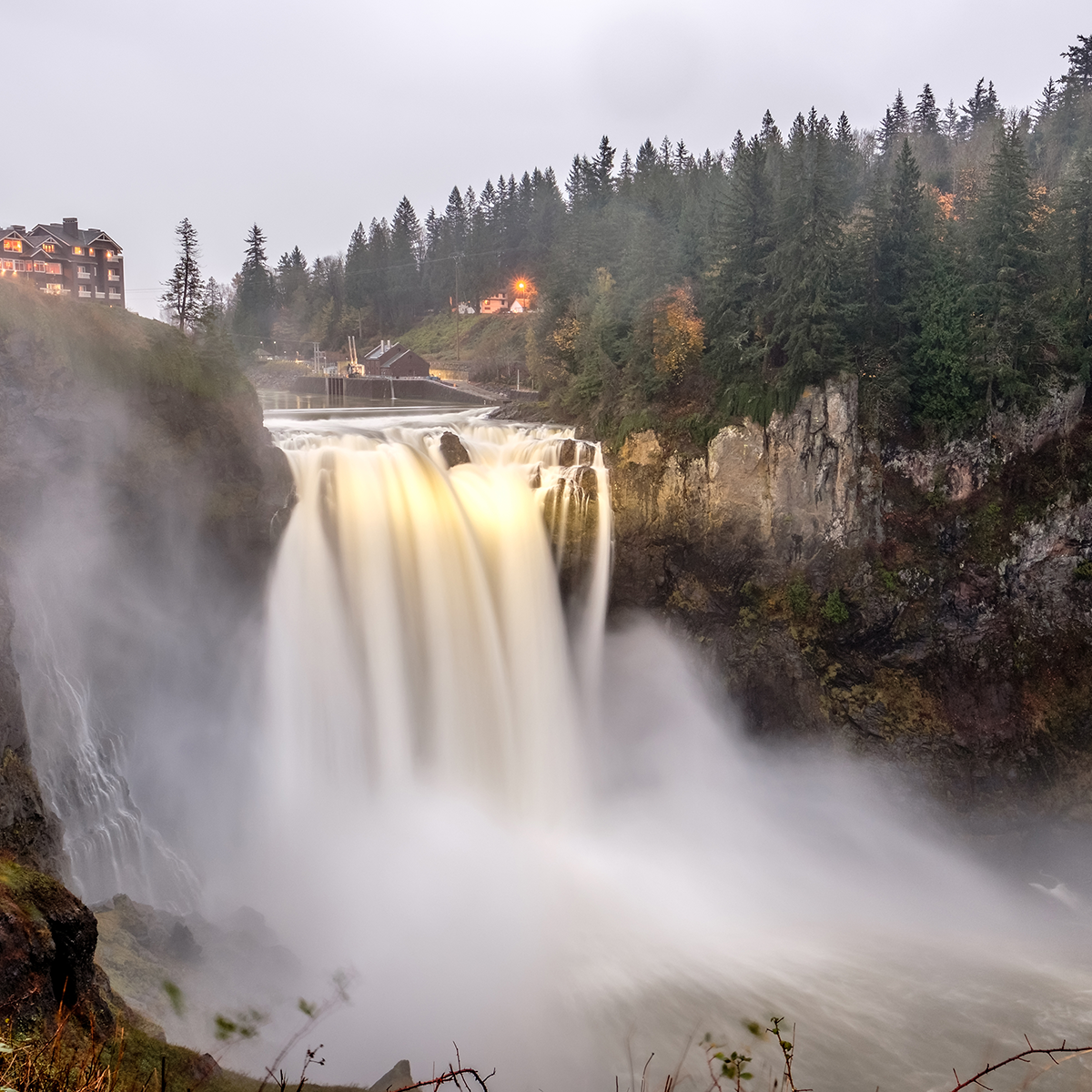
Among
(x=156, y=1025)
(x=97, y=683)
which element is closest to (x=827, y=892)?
(x=156, y=1025)

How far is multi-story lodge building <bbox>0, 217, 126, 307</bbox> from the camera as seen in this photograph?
140 ft

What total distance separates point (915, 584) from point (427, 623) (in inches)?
577

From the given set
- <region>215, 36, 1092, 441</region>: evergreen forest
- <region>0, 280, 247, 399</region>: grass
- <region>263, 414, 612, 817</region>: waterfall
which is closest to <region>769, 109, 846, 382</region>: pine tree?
<region>215, 36, 1092, 441</region>: evergreen forest

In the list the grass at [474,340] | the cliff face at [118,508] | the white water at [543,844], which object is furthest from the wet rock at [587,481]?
the grass at [474,340]

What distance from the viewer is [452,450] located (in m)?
24.9

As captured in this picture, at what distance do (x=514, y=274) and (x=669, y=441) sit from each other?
6472 centimetres

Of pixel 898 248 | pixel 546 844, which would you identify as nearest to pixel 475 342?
pixel 898 248

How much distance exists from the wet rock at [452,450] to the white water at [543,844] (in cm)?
38

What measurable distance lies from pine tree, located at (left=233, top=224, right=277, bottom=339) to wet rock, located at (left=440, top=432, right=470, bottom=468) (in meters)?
60.8

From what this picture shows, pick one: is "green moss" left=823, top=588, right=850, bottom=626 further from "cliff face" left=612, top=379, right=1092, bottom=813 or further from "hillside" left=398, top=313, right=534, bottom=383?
"hillside" left=398, top=313, right=534, bottom=383

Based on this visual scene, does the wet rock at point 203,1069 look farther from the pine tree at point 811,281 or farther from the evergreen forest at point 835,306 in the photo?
the pine tree at point 811,281

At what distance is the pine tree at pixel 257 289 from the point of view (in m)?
80.8

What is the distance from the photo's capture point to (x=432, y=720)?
21.5 m

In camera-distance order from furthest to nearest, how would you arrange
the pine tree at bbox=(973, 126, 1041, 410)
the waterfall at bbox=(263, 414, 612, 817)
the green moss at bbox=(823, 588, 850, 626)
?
the green moss at bbox=(823, 588, 850, 626)
the pine tree at bbox=(973, 126, 1041, 410)
the waterfall at bbox=(263, 414, 612, 817)
